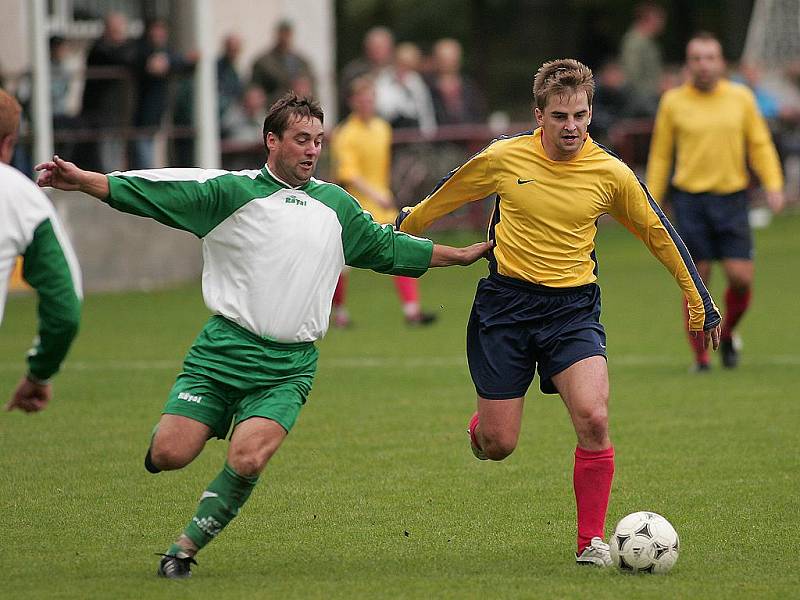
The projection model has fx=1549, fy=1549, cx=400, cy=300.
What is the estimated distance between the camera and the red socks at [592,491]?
6508 millimetres

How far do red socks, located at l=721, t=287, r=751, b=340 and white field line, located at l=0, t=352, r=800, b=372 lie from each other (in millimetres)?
495

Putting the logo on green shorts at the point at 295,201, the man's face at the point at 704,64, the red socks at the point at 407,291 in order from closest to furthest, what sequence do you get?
the logo on green shorts at the point at 295,201 → the man's face at the point at 704,64 → the red socks at the point at 407,291

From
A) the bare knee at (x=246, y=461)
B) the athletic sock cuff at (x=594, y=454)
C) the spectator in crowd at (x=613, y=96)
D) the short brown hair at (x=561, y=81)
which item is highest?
the short brown hair at (x=561, y=81)

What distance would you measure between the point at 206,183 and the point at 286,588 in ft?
5.40

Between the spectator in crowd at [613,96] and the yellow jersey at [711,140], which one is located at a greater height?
the yellow jersey at [711,140]

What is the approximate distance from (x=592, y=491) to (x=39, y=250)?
8.23 feet

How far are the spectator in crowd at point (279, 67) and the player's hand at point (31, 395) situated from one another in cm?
1398

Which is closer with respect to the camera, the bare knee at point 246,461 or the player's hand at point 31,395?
the player's hand at point 31,395

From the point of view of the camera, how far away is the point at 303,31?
25.9 m

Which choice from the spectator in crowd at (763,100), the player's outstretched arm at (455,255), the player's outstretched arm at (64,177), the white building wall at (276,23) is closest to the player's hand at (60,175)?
the player's outstretched arm at (64,177)

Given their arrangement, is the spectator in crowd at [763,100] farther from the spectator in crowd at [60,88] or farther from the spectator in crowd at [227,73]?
the spectator in crowd at [60,88]

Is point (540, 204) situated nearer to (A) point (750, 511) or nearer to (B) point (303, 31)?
(A) point (750, 511)

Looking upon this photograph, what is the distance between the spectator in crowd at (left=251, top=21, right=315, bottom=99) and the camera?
19.7 meters

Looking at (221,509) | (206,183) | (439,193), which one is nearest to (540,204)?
(439,193)
